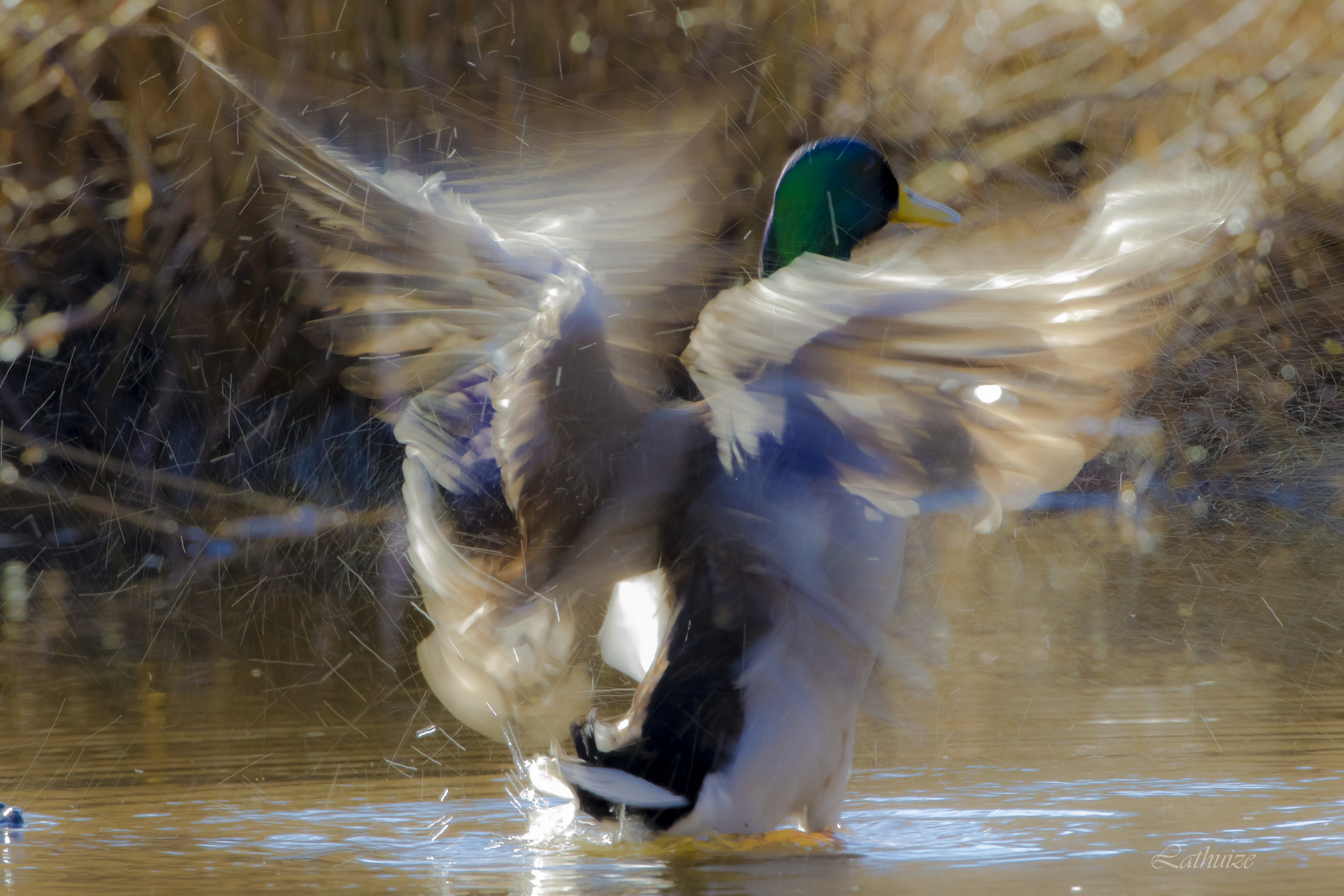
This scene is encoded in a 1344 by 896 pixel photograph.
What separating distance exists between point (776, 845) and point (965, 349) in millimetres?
969

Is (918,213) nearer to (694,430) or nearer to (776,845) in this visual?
(694,430)

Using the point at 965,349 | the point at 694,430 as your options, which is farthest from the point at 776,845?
the point at 965,349

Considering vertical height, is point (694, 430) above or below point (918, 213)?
below

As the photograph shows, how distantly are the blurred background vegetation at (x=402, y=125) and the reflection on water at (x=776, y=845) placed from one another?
2725 mm

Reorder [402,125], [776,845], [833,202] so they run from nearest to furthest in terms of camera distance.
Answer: [776,845], [833,202], [402,125]

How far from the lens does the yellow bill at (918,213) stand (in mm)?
4105

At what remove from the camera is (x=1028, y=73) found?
8.51 m

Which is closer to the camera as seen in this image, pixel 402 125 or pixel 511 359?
pixel 511 359

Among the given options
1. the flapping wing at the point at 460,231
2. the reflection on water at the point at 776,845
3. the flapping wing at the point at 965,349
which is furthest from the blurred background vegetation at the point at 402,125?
the flapping wing at the point at 965,349

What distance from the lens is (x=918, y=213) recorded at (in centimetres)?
412

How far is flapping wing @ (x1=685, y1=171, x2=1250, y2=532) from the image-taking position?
2.87m

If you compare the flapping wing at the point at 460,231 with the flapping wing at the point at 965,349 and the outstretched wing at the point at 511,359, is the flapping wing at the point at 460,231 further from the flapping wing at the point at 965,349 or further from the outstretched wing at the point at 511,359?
the flapping wing at the point at 965,349

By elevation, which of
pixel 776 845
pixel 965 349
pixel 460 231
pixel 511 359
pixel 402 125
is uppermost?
pixel 402 125

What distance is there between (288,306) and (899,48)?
118 inches
